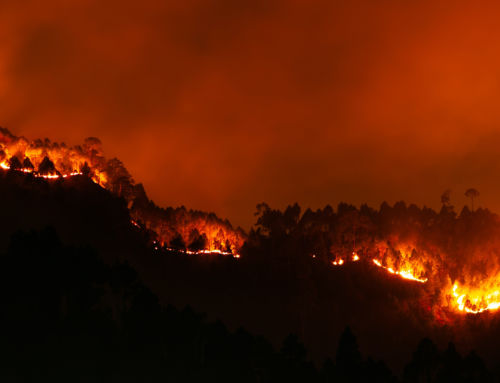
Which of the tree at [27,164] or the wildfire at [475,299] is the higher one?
the tree at [27,164]

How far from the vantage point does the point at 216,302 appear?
323 feet

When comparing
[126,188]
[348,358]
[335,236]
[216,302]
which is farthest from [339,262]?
[348,358]

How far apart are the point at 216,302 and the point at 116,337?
105ft

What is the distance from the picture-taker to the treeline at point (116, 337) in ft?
208

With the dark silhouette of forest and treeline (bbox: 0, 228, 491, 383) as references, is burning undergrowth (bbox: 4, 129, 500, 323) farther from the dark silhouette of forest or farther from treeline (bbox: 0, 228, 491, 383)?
treeline (bbox: 0, 228, 491, 383)

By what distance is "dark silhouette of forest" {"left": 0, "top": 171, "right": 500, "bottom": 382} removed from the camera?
66.1 metres

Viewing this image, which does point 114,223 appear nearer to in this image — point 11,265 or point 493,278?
point 11,265

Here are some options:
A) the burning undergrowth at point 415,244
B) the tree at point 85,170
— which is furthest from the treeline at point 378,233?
the tree at point 85,170

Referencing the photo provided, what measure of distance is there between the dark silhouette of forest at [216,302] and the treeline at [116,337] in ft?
0.46

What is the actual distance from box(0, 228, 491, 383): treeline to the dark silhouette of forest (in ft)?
0.46

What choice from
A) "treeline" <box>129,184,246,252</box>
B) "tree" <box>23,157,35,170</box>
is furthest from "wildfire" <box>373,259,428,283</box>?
"tree" <box>23,157,35,170</box>

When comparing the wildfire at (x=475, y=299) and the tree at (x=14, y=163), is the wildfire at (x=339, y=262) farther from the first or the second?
the tree at (x=14, y=163)

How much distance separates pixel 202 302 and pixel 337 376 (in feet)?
103

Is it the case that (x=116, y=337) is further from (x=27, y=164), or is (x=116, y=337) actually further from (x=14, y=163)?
(x=14, y=163)
